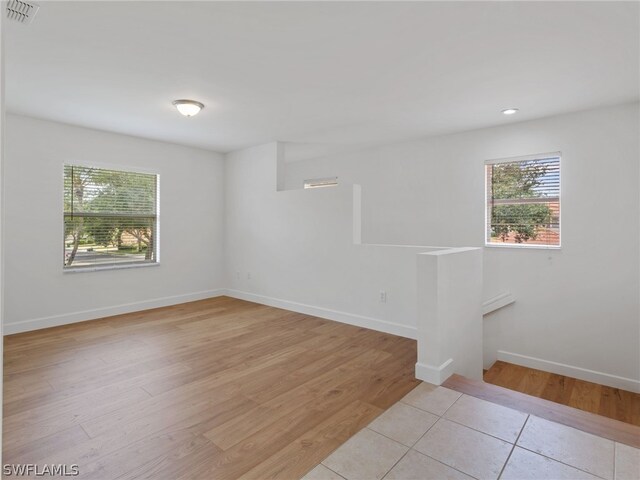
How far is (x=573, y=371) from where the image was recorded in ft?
13.1

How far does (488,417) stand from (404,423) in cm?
56

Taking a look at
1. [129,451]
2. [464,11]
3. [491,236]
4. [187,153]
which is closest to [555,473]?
[129,451]

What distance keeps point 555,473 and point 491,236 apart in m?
3.19

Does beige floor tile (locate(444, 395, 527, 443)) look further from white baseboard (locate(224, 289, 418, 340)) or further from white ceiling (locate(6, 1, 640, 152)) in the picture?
white ceiling (locate(6, 1, 640, 152))

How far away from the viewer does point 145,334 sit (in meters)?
4.06

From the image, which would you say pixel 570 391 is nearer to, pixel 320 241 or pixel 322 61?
pixel 320 241

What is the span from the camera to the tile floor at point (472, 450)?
1.83 m

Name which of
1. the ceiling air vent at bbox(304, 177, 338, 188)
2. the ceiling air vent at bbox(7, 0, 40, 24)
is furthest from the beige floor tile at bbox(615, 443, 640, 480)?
the ceiling air vent at bbox(304, 177, 338, 188)

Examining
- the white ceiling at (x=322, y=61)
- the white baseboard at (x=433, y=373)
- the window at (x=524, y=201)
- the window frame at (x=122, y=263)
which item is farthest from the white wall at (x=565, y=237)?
the window frame at (x=122, y=263)

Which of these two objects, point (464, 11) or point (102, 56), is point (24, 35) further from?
point (464, 11)

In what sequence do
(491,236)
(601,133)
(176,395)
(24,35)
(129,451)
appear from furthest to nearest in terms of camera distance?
(491,236)
(601,133)
(176,395)
(24,35)
(129,451)

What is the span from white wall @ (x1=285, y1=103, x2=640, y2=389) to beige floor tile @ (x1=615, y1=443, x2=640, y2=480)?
7.37 feet

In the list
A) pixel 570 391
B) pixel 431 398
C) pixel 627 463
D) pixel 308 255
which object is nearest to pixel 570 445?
pixel 627 463

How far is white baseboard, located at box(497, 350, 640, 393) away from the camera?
12.2 feet
